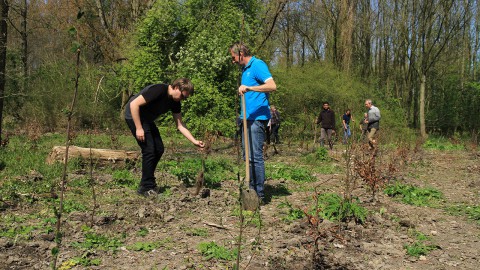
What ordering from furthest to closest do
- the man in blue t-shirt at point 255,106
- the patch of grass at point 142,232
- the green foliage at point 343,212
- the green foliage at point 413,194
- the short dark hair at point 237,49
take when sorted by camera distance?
the green foliage at point 413,194
the man in blue t-shirt at point 255,106
the short dark hair at point 237,49
the green foliage at point 343,212
the patch of grass at point 142,232

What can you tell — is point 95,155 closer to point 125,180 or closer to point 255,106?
point 125,180

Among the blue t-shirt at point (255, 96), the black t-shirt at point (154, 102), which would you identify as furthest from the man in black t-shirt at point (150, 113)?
the blue t-shirt at point (255, 96)

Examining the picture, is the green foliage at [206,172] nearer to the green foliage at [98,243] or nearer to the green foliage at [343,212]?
the green foliage at [343,212]

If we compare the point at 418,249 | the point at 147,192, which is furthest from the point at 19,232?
the point at 418,249

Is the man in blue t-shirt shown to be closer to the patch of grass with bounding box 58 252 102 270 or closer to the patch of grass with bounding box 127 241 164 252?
the patch of grass with bounding box 127 241 164 252

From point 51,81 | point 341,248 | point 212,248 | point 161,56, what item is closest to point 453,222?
point 341,248

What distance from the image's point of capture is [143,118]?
5.16 metres

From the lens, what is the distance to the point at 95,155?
739 centimetres

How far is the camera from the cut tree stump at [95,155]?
7.27 metres

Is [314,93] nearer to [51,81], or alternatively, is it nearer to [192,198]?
[51,81]

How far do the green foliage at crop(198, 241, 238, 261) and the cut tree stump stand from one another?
4329 mm

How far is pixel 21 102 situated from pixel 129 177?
13992mm

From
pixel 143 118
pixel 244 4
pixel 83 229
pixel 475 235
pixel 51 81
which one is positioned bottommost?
pixel 475 235

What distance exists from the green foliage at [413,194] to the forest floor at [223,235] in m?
0.16
